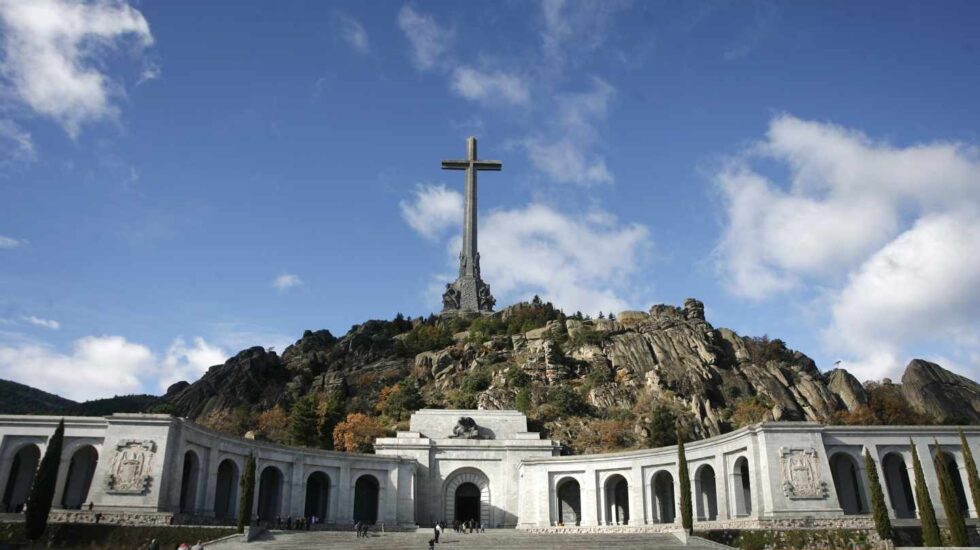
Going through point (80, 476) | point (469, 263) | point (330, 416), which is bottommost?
point (80, 476)

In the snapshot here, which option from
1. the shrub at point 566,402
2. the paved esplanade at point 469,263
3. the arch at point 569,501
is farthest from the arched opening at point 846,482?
the paved esplanade at point 469,263

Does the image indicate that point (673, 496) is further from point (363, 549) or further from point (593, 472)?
point (363, 549)

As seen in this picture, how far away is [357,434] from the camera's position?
67062mm

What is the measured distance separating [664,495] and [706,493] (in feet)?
12.4

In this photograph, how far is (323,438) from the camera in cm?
6450

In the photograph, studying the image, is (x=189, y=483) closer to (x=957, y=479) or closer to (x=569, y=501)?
(x=569, y=501)

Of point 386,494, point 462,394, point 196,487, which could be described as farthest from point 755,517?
point 462,394

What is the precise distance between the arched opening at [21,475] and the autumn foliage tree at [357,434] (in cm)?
2667

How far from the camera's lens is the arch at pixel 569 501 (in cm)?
5247

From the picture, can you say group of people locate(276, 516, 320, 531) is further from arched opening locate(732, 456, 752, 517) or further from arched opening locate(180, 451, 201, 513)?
arched opening locate(732, 456, 752, 517)

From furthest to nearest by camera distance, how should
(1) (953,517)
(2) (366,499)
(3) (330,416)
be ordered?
(3) (330,416), (2) (366,499), (1) (953,517)

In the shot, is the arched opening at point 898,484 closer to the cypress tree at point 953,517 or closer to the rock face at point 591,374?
the cypress tree at point 953,517

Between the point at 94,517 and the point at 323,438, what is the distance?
2977 cm

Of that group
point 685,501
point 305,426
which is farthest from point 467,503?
point 685,501
